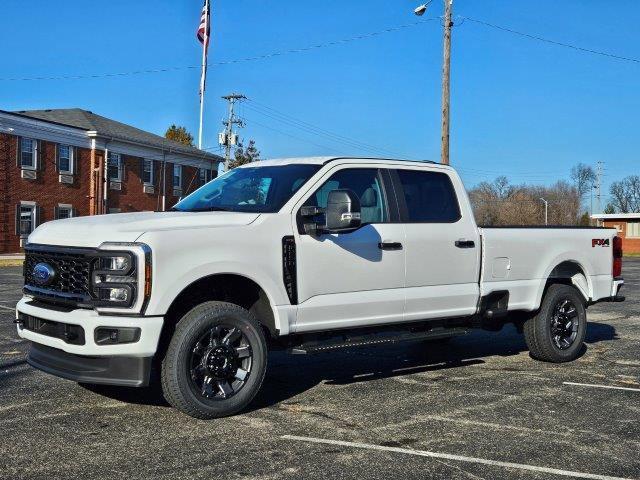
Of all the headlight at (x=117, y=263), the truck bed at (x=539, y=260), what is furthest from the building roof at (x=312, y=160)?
the headlight at (x=117, y=263)

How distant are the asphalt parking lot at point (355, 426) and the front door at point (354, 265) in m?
0.71

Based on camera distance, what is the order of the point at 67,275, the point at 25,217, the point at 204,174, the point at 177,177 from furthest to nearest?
the point at 204,174 → the point at 177,177 → the point at 25,217 → the point at 67,275

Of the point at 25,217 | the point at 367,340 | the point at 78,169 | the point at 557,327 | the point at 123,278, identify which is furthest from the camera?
the point at 78,169

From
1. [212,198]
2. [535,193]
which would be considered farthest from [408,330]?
[535,193]

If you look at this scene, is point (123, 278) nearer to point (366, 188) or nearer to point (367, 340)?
point (367, 340)

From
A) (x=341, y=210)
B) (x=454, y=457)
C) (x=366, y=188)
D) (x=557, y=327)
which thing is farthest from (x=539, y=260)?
(x=454, y=457)

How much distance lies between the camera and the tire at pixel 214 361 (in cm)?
535

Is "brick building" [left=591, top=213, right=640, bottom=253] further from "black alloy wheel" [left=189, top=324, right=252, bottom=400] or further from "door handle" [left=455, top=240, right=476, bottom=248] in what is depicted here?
"black alloy wheel" [left=189, top=324, right=252, bottom=400]

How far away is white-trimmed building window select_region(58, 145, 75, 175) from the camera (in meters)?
38.2

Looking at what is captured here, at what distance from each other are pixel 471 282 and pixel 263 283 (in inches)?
96.2

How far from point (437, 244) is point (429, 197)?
0.53m

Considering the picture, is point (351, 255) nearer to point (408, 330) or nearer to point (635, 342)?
point (408, 330)

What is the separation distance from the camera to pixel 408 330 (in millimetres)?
6988

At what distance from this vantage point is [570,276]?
8.42m
